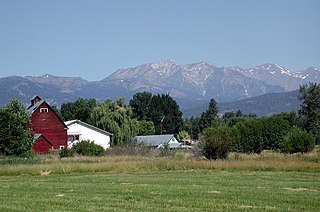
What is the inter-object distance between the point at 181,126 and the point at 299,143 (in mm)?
95745

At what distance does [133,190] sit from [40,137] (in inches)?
2272

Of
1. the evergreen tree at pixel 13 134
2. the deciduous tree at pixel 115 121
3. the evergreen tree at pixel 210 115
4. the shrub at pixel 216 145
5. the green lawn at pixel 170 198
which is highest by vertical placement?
the evergreen tree at pixel 210 115

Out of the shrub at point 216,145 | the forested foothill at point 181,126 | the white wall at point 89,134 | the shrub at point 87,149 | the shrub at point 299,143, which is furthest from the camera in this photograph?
the white wall at point 89,134

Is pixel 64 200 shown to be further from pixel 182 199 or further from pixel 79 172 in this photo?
pixel 79 172

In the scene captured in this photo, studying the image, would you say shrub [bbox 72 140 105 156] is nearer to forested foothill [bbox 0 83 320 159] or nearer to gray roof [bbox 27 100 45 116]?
forested foothill [bbox 0 83 320 159]

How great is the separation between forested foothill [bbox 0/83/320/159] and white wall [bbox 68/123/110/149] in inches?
69.8

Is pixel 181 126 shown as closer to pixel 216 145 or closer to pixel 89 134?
pixel 89 134

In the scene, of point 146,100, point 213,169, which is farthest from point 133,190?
point 146,100

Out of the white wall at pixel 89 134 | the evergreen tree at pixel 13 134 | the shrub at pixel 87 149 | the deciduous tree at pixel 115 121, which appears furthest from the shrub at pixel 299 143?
the white wall at pixel 89 134

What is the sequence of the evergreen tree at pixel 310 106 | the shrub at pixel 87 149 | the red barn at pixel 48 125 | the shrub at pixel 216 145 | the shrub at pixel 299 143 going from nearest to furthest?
1. the shrub at pixel 216 145
2. the shrub at pixel 299 143
3. the shrub at pixel 87 149
4. the red barn at pixel 48 125
5. the evergreen tree at pixel 310 106

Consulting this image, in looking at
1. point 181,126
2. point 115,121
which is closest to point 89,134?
point 115,121

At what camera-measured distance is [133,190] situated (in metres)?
20.5

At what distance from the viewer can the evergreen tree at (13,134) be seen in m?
54.3

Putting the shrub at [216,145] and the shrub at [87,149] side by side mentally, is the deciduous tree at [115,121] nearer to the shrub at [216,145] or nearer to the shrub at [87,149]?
the shrub at [87,149]
